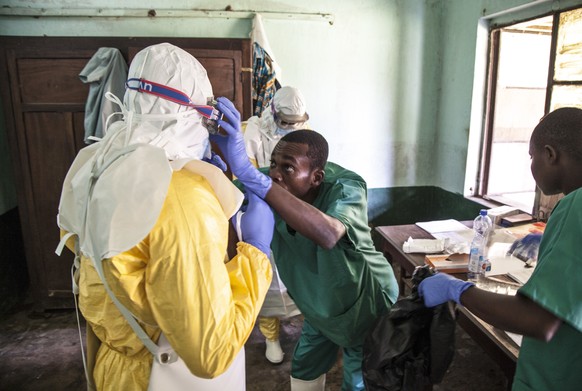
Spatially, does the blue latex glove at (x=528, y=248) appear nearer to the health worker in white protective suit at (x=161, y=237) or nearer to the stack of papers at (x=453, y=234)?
the stack of papers at (x=453, y=234)

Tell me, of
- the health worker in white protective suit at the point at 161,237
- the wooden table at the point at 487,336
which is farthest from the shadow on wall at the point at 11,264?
the wooden table at the point at 487,336

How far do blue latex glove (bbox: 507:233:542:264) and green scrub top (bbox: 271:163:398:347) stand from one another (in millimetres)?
611

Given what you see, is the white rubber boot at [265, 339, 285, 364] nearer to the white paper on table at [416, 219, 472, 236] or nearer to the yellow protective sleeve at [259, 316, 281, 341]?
the yellow protective sleeve at [259, 316, 281, 341]

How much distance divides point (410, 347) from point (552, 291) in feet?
1.53

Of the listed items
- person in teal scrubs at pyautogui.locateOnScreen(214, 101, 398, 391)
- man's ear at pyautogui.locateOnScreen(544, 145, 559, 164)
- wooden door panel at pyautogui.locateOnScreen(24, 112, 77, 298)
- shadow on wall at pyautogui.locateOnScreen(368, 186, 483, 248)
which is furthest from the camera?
shadow on wall at pyautogui.locateOnScreen(368, 186, 483, 248)

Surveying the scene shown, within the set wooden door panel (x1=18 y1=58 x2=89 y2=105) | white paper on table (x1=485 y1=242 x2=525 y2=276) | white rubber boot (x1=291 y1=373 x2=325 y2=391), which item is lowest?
white rubber boot (x1=291 y1=373 x2=325 y2=391)

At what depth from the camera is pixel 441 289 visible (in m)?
1.11

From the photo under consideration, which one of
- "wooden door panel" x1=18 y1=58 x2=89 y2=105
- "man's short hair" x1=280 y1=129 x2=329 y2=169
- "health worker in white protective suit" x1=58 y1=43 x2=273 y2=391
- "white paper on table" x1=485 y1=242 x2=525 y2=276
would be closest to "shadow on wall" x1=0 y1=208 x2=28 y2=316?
"wooden door panel" x1=18 y1=58 x2=89 y2=105

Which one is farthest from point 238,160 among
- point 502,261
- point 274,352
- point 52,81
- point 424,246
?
point 52,81

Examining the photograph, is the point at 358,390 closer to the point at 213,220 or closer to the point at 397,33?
the point at 213,220

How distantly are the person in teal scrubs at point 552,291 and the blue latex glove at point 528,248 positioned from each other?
64 cm

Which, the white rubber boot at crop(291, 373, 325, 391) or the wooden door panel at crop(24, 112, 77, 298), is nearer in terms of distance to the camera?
the white rubber boot at crop(291, 373, 325, 391)

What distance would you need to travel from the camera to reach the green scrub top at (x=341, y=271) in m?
1.23

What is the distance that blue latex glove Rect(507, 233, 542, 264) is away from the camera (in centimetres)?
158
